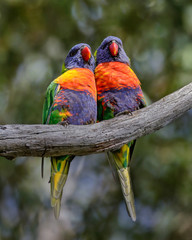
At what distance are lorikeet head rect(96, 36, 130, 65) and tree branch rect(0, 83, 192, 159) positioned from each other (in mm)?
744

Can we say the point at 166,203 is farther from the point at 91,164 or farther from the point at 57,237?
the point at 57,237

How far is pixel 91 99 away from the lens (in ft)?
10.2

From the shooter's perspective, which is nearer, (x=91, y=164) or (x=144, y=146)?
(x=144, y=146)

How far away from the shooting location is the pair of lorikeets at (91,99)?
3.05 metres

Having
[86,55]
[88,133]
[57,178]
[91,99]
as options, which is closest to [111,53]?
[86,55]

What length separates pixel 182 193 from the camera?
492 centimetres

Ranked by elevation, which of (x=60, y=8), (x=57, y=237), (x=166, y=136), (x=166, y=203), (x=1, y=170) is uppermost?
(x=60, y=8)

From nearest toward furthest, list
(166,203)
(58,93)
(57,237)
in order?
1. (58,93)
2. (57,237)
3. (166,203)

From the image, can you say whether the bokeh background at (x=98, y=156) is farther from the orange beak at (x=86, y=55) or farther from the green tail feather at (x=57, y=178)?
the green tail feather at (x=57, y=178)

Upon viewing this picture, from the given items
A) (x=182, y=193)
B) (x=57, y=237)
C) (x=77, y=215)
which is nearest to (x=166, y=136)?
(x=182, y=193)

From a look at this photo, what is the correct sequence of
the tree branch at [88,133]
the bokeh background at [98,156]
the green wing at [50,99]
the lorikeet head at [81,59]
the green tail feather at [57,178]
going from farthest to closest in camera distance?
the bokeh background at [98,156] → the lorikeet head at [81,59] → the green wing at [50,99] → the green tail feather at [57,178] → the tree branch at [88,133]

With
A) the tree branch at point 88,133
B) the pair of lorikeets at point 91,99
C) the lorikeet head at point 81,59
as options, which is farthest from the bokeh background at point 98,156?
the tree branch at point 88,133

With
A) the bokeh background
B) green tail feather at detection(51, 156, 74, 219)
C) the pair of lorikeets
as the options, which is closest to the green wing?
the pair of lorikeets

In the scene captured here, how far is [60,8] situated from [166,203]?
9.65 feet
